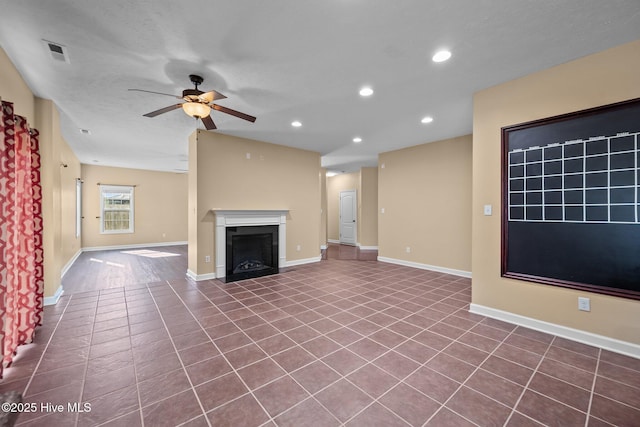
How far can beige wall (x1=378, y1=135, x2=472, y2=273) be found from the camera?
4969 millimetres

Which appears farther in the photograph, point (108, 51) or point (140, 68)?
point (140, 68)

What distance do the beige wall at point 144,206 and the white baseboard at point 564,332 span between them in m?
9.51

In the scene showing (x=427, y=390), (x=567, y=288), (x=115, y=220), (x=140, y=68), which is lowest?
(x=427, y=390)

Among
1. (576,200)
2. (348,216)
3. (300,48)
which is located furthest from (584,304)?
(348,216)

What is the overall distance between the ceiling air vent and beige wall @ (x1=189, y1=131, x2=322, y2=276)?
2.17 meters

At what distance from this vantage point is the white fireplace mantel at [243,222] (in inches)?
190

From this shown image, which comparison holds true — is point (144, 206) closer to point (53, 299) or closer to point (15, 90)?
point (53, 299)

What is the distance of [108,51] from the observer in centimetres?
236

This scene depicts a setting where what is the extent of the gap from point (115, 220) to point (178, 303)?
6.75 metres

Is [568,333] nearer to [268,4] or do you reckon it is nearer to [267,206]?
[268,4]

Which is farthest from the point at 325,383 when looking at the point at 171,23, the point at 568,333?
the point at 171,23

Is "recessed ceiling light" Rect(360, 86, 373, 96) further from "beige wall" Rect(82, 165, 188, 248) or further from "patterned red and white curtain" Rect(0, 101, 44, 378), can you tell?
"beige wall" Rect(82, 165, 188, 248)

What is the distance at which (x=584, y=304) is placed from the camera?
8.09 feet

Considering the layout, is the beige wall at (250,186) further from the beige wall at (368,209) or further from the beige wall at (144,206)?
the beige wall at (144,206)
